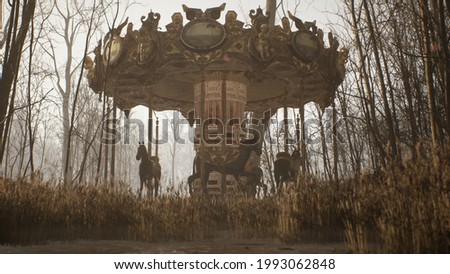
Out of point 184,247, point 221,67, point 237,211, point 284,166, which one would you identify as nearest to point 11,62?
point 184,247

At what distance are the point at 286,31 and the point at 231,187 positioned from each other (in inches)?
177

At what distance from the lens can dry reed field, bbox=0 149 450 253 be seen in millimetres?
4832

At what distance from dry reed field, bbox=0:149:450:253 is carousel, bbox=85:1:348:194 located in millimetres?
2957

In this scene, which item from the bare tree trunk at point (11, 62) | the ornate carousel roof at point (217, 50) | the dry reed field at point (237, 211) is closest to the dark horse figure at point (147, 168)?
the ornate carousel roof at point (217, 50)

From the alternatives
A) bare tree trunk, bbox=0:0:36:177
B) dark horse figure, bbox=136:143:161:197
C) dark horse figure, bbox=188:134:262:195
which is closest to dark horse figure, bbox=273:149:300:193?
dark horse figure, bbox=188:134:262:195

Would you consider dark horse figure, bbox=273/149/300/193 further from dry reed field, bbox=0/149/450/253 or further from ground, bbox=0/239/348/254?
ground, bbox=0/239/348/254

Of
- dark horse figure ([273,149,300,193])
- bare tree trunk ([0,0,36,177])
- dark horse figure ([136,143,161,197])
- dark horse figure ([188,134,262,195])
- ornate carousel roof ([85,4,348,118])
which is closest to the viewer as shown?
bare tree trunk ([0,0,36,177])

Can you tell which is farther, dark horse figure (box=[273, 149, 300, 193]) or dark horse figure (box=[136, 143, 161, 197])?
dark horse figure (box=[136, 143, 161, 197])

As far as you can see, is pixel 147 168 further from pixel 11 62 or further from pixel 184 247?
pixel 184 247

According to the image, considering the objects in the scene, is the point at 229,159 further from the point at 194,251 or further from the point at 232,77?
the point at 194,251

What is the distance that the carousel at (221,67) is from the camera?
10.7m

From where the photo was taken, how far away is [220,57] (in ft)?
35.6

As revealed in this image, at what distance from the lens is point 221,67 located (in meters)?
11.8

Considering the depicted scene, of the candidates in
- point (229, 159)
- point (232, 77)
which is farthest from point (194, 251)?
point (232, 77)
